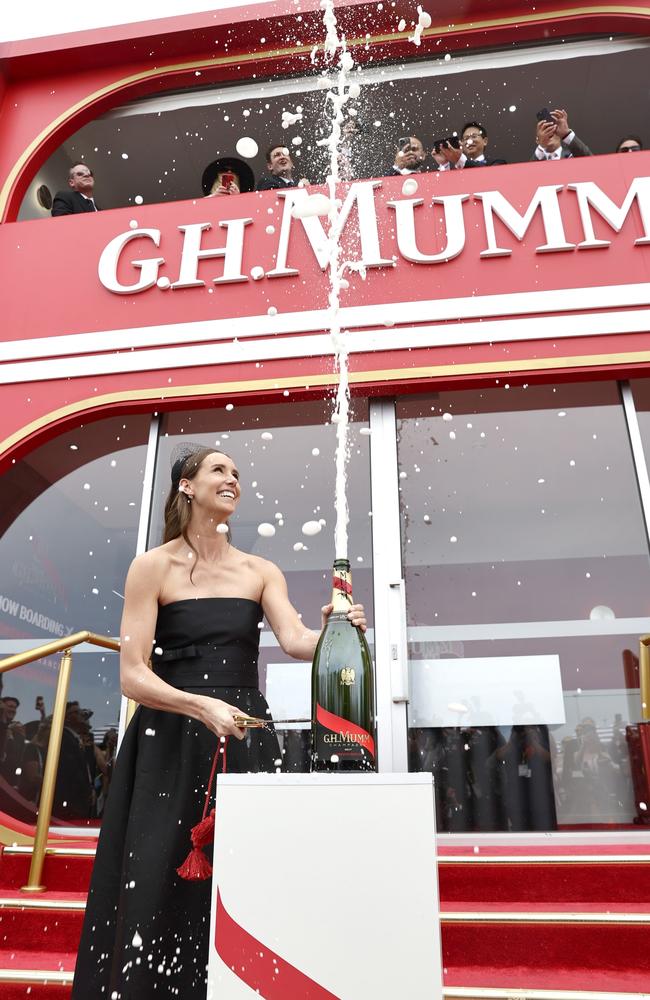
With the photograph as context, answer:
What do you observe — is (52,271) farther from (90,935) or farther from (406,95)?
(90,935)

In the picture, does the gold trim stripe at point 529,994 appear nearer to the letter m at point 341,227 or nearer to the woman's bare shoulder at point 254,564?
the woman's bare shoulder at point 254,564

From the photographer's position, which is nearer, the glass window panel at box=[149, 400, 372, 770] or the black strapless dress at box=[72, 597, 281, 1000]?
the black strapless dress at box=[72, 597, 281, 1000]

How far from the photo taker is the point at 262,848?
101cm

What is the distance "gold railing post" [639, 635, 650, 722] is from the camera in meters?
3.28

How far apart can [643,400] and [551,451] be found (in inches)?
21.5

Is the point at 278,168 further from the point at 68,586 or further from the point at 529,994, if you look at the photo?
the point at 529,994

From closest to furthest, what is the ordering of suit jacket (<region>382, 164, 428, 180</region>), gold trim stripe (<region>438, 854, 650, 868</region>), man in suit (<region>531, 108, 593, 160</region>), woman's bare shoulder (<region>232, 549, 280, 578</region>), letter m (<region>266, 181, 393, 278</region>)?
woman's bare shoulder (<region>232, 549, 280, 578</region>) < gold trim stripe (<region>438, 854, 650, 868</region>) < letter m (<region>266, 181, 393, 278</region>) < suit jacket (<region>382, 164, 428, 180</region>) < man in suit (<region>531, 108, 593, 160</region>)

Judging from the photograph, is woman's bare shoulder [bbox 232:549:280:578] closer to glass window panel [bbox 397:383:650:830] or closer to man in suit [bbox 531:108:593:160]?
glass window panel [bbox 397:383:650:830]

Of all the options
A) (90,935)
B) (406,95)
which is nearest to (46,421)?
(90,935)

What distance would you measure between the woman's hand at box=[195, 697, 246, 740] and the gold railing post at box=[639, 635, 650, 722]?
8.23 feet

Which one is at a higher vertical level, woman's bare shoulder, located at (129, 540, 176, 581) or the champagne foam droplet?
the champagne foam droplet

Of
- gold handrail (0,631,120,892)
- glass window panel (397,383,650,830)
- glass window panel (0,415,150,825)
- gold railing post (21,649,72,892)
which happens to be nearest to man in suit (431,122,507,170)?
glass window panel (397,383,650,830)

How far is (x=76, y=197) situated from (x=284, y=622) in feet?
13.9

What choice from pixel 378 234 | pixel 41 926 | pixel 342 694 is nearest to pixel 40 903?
pixel 41 926
